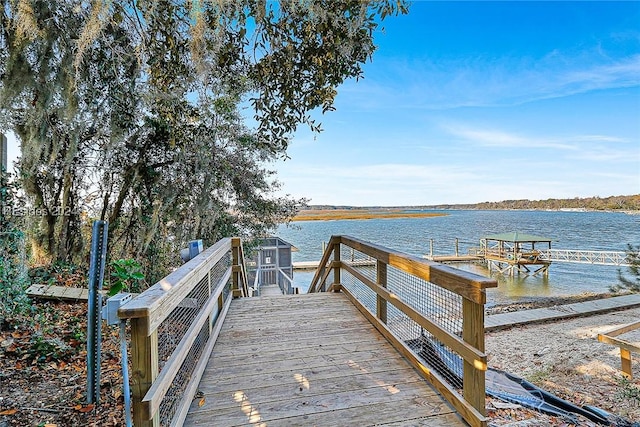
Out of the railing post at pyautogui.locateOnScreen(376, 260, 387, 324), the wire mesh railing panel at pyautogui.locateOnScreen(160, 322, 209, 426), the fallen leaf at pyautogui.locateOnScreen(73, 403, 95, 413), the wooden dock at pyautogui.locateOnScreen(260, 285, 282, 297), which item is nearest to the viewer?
the wire mesh railing panel at pyautogui.locateOnScreen(160, 322, 209, 426)

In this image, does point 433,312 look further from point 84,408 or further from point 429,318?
point 84,408

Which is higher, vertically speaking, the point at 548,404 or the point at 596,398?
the point at 548,404

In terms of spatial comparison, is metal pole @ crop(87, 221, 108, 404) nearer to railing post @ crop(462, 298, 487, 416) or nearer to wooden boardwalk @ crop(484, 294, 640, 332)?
railing post @ crop(462, 298, 487, 416)

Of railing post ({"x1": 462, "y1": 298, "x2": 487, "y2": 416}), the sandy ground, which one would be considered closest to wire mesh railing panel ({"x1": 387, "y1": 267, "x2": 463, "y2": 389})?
railing post ({"x1": 462, "y1": 298, "x2": 487, "y2": 416})

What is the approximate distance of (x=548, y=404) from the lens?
4070mm

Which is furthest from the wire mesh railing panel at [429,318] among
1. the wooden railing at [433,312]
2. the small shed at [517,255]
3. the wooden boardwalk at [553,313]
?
the small shed at [517,255]

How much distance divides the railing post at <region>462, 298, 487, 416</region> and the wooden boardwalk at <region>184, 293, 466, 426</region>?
5.9 inches

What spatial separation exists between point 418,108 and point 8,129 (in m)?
17.2

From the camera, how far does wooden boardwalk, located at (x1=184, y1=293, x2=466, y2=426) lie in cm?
172

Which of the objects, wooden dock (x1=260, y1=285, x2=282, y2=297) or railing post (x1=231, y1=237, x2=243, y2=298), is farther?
wooden dock (x1=260, y1=285, x2=282, y2=297)

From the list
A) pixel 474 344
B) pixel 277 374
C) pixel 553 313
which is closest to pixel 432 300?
pixel 474 344

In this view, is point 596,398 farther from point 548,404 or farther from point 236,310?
point 236,310

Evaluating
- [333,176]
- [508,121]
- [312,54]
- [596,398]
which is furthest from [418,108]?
[312,54]

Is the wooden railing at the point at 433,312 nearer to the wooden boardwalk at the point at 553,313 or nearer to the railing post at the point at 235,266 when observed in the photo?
the railing post at the point at 235,266
